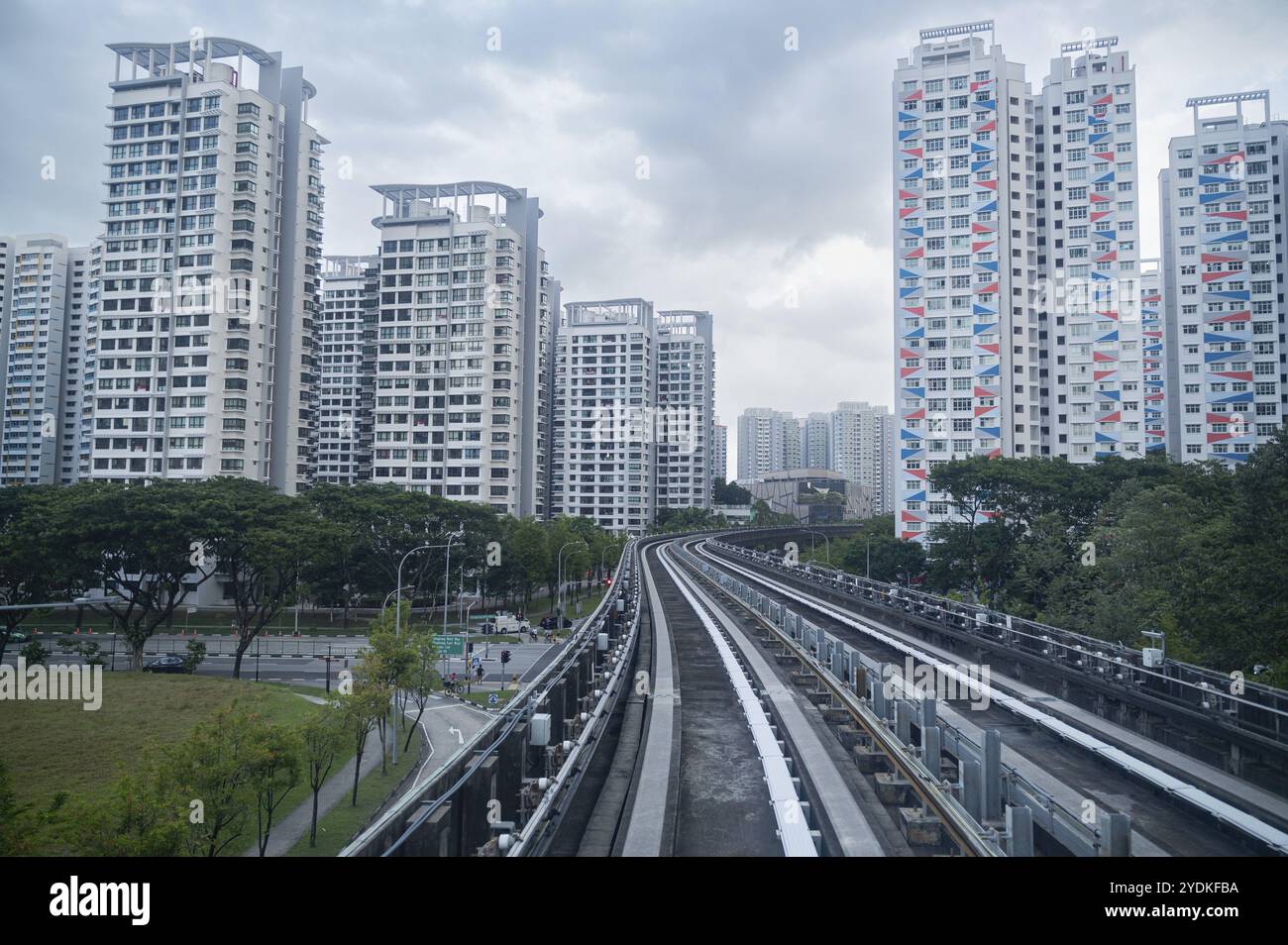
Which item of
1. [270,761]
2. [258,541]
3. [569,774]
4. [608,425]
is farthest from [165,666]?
[608,425]

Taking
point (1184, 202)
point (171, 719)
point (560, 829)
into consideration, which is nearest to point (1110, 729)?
point (560, 829)

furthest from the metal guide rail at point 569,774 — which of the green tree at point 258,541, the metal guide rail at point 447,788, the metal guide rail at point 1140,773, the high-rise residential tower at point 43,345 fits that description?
the high-rise residential tower at point 43,345

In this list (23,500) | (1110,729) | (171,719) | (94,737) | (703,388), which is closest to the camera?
(1110,729)

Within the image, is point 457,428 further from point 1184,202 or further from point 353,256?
point 1184,202

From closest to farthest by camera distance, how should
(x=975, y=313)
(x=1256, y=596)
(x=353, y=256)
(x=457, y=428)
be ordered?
(x=1256, y=596) → (x=975, y=313) → (x=457, y=428) → (x=353, y=256)

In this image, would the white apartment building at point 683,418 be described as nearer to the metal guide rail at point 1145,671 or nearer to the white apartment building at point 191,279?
the white apartment building at point 191,279

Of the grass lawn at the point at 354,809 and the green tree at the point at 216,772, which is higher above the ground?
the green tree at the point at 216,772

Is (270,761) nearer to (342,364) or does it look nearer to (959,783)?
(959,783)

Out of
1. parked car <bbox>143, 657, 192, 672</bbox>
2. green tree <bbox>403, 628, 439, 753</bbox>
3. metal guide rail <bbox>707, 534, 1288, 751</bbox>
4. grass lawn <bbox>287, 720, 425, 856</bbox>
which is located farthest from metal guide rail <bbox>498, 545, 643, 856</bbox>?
parked car <bbox>143, 657, 192, 672</bbox>
